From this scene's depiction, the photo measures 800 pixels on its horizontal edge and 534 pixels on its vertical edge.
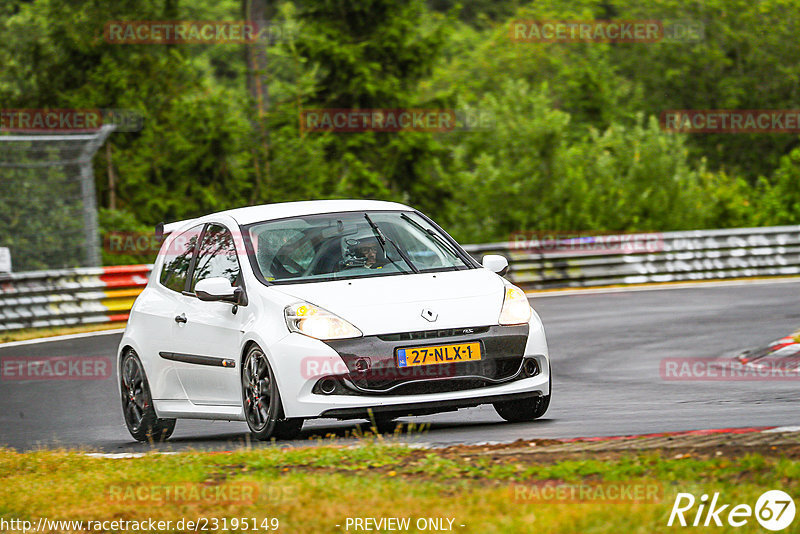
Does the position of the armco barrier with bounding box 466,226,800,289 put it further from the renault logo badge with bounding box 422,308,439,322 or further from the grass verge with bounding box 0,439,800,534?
the grass verge with bounding box 0,439,800,534

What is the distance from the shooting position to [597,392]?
11781mm

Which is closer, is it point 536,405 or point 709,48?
point 536,405

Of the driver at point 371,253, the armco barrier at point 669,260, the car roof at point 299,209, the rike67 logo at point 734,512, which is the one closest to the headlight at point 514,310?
the driver at point 371,253

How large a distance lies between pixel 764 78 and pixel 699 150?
4081mm

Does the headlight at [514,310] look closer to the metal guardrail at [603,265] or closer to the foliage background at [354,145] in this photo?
the metal guardrail at [603,265]

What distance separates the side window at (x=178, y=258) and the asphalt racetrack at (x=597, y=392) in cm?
119

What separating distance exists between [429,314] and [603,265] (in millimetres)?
16809

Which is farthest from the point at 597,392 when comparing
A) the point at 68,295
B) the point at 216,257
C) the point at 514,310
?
the point at 68,295

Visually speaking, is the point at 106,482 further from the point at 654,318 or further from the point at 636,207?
the point at 636,207

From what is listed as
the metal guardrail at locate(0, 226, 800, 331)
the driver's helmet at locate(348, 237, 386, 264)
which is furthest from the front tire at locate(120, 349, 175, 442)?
the metal guardrail at locate(0, 226, 800, 331)

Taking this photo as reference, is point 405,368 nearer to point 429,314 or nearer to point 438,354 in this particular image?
point 438,354

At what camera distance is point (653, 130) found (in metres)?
30.6

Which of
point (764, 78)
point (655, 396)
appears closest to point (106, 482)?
point (655, 396)

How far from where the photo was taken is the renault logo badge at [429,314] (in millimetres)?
8781
